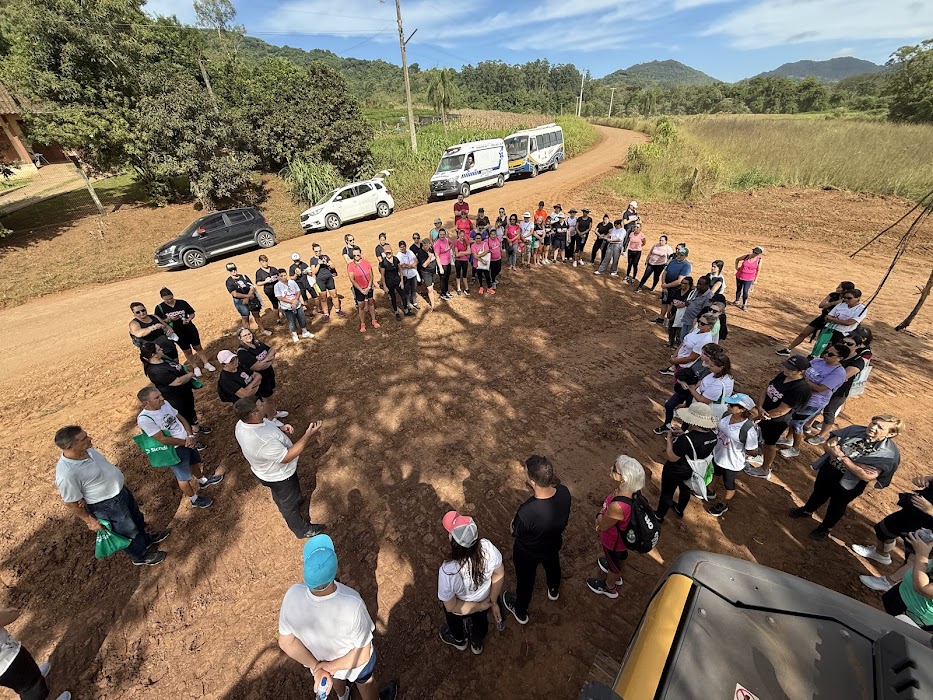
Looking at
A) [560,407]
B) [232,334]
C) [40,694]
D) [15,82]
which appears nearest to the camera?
[40,694]

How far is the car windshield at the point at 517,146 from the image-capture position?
22.1 metres

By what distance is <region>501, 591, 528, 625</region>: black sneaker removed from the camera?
3.53 metres

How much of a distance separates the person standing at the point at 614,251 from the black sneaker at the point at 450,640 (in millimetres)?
9450

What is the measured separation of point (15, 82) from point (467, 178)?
16779 millimetres

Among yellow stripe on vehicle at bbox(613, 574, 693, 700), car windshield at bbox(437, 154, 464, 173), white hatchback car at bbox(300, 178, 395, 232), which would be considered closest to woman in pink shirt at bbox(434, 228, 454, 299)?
yellow stripe on vehicle at bbox(613, 574, 693, 700)

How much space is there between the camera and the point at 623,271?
36.6 feet

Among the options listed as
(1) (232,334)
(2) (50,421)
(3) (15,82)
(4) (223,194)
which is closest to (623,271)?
(1) (232,334)

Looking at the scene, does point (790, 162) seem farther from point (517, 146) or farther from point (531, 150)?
point (517, 146)

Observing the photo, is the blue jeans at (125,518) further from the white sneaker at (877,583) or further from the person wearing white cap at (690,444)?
the white sneaker at (877,583)

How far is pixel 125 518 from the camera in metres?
3.84

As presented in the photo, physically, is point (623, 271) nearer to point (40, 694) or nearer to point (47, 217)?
point (40, 694)

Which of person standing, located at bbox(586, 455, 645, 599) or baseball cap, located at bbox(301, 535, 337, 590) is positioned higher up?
baseball cap, located at bbox(301, 535, 337, 590)

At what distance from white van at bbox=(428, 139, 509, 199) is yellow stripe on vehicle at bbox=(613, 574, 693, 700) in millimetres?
19190

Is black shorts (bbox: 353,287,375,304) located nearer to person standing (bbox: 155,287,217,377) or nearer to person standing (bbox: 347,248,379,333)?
person standing (bbox: 347,248,379,333)
